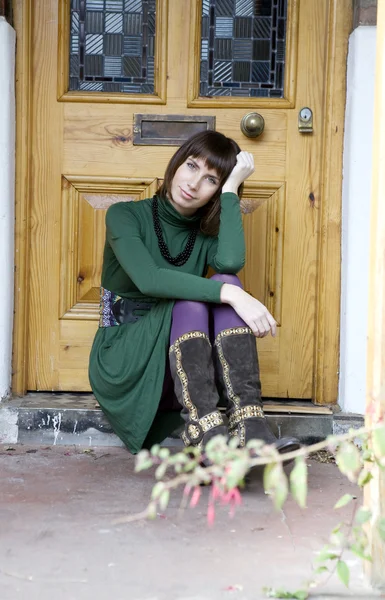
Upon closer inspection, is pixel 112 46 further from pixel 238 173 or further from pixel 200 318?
pixel 200 318

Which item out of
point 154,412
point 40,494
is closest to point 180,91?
point 154,412

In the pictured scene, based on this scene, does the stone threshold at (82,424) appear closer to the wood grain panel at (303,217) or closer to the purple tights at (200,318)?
the wood grain panel at (303,217)

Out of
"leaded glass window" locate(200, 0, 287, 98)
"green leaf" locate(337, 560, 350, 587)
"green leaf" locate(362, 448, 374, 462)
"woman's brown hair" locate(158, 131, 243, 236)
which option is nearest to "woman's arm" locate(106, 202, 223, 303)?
"woman's brown hair" locate(158, 131, 243, 236)

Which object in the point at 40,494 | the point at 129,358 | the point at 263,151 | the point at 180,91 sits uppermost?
the point at 180,91

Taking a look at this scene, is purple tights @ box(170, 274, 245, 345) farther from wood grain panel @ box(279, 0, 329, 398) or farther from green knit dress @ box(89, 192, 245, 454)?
wood grain panel @ box(279, 0, 329, 398)

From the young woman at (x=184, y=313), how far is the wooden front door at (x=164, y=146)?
0.28 meters

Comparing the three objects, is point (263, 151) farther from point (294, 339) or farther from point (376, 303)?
point (376, 303)

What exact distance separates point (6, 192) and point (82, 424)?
0.96 metres

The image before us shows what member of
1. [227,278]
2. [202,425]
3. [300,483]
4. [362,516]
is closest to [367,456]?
[362,516]

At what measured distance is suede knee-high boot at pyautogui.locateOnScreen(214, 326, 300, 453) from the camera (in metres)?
2.42

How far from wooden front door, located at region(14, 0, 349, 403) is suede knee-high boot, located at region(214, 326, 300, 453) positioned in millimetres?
639

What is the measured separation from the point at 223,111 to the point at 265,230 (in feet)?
1.69

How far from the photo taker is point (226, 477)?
3.87ft

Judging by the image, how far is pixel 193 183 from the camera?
266cm
